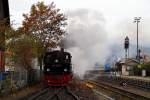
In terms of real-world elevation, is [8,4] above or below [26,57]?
above

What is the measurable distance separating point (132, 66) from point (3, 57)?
64.9 metres

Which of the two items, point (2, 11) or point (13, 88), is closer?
point (13, 88)

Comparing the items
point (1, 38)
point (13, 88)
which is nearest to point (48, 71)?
point (13, 88)

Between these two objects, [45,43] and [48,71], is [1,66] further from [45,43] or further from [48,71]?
[45,43]

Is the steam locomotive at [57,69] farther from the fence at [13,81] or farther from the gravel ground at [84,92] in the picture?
the fence at [13,81]

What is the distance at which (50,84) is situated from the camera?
1784 inches

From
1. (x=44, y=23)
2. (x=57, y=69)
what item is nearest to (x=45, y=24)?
(x=44, y=23)

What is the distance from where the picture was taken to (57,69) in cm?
4603

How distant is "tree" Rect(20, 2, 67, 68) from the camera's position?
195 feet

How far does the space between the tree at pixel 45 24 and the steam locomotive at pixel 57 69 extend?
10.5 meters

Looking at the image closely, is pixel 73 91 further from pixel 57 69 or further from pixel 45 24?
pixel 45 24

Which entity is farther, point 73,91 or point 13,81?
point 73,91

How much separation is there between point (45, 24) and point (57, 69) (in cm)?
1653

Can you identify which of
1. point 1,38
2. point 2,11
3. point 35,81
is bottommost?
point 35,81
